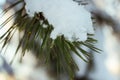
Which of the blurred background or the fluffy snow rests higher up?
the fluffy snow

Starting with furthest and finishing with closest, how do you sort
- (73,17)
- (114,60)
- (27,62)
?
1. (114,60)
2. (27,62)
3. (73,17)

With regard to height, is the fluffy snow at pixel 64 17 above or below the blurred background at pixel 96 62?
above

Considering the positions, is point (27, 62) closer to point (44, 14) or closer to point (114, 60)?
point (114, 60)

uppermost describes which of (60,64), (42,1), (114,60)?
(42,1)

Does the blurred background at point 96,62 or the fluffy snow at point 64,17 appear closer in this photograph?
the fluffy snow at point 64,17

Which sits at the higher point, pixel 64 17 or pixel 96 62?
pixel 64 17

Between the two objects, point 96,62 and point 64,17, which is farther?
point 96,62

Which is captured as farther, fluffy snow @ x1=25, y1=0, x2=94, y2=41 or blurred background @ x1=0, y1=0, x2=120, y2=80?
blurred background @ x1=0, y1=0, x2=120, y2=80

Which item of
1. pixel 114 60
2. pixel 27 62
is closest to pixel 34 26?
pixel 27 62
